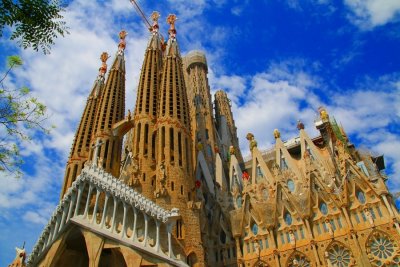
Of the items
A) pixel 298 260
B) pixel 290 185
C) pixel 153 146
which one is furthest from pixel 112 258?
pixel 290 185

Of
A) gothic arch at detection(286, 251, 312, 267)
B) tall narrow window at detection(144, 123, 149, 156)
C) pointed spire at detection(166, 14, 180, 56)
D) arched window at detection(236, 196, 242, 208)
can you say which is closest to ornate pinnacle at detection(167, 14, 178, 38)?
pointed spire at detection(166, 14, 180, 56)

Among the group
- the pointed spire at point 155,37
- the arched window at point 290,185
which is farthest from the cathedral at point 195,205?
the pointed spire at point 155,37

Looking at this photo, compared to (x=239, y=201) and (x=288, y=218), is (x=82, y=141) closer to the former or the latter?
(x=239, y=201)

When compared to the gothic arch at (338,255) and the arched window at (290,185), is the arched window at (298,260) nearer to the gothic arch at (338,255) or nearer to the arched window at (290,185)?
the gothic arch at (338,255)

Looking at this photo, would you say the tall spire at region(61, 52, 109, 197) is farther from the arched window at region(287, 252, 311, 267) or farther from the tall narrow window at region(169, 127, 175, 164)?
the arched window at region(287, 252, 311, 267)

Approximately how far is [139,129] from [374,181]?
1722cm

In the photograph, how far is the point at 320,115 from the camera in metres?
33.1

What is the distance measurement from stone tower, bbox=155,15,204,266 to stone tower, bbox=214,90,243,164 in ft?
38.2

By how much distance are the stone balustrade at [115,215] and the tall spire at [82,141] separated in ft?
34.2

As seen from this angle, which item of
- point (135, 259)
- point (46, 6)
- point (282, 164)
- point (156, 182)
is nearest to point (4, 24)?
point (46, 6)

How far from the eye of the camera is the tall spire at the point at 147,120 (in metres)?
24.2

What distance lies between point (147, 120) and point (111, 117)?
247 inches

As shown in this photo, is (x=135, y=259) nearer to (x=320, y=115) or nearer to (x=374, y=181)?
(x=374, y=181)

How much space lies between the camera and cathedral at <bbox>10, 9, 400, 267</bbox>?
1862 centimetres
